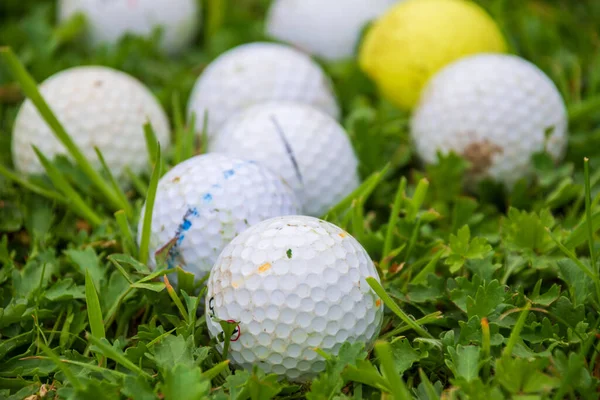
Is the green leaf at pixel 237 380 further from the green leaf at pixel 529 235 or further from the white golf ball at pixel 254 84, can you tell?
the white golf ball at pixel 254 84

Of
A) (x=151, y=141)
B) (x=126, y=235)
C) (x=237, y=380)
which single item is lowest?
(x=237, y=380)

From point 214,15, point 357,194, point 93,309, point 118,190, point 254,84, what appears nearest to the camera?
point 93,309

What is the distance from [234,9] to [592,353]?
2336mm

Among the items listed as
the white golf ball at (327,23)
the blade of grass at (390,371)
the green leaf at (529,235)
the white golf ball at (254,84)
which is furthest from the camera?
the white golf ball at (327,23)

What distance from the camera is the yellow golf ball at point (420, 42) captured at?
2354 millimetres

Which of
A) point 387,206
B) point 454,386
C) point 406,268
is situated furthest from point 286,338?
point 387,206

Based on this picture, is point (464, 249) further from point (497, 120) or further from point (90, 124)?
point (90, 124)

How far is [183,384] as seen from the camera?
1.20 meters

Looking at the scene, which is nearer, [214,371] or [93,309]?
[214,371]

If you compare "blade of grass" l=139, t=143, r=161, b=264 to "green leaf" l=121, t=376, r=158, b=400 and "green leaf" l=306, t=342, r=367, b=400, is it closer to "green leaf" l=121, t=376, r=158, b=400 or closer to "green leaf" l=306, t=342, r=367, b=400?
"green leaf" l=121, t=376, r=158, b=400

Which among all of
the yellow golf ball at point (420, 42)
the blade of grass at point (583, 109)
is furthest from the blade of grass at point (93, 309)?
the blade of grass at point (583, 109)

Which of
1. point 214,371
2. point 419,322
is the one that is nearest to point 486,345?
point 419,322

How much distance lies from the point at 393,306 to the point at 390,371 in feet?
0.67

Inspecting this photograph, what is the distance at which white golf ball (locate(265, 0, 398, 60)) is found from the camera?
2.67m
